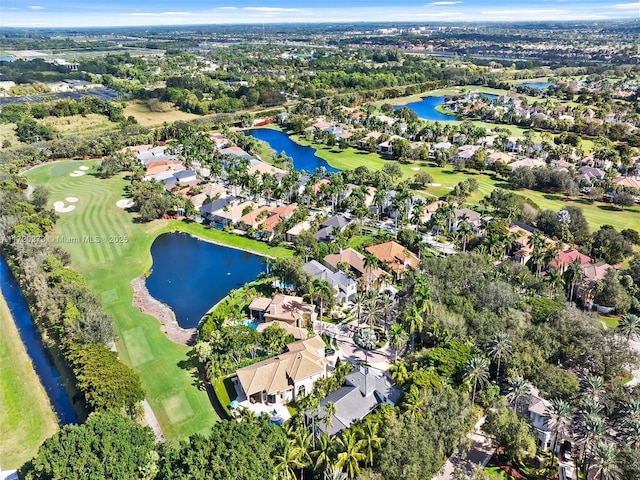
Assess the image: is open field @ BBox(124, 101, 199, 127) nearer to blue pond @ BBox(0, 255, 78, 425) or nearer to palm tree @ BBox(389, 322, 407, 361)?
blue pond @ BBox(0, 255, 78, 425)

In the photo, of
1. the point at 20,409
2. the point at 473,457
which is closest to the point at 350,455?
the point at 473,457

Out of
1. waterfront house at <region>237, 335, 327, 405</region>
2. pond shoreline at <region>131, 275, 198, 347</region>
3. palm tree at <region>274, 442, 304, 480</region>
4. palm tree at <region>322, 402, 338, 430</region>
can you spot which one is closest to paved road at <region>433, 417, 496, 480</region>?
palm tree at <region>322, 402, 338, 430</region>

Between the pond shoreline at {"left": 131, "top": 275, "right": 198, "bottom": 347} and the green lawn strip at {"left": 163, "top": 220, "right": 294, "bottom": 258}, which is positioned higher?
the pond shoreline at {"left": 131, "top": 275, "right": 198, "bottom": 347}

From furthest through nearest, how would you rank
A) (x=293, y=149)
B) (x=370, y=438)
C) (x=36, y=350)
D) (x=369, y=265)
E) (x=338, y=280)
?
(x=293, y=149)
(x=369, y=265)
(x=338, y=280)
(x=36, y=350)
(x=370, y=438)

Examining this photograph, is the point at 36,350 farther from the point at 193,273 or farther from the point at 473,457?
the point at 473,457

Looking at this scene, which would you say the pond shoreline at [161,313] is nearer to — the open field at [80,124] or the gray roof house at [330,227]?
the gray roof house at [330,227]

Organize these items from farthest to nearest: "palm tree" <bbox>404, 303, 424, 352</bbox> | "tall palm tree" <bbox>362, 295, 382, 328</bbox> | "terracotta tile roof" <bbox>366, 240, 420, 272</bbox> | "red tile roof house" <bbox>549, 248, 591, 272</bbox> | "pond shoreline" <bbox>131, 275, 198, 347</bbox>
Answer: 1. "terracotta tile roof" <bbox>366, 240, 420, 272</bbox>
2. "red tile roof house" <bbox>549, 248, 591, 272</bbox>
3. "pond shoreline" <bbox>131, 275, 198, 347</bbox>
4. "tall palm tree" <bbox>362, 295, 382, 328</bbox>
5. "palm tree" <bbox>404, 303, 424, 352</bbox>
